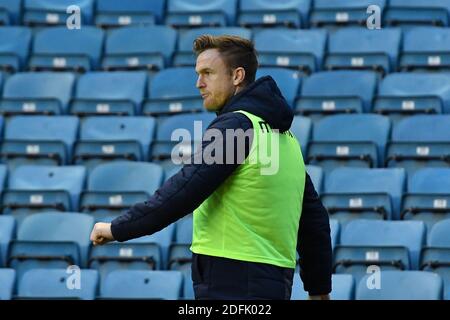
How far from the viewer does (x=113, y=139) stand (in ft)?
28.1

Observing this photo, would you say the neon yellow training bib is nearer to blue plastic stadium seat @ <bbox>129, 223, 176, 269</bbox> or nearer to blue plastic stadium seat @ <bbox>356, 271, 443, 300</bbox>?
blue plastic stadium seat @ <bbox>356, 271, 443, 300</bbox>

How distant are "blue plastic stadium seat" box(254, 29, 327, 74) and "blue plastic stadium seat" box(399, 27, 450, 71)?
63 cm

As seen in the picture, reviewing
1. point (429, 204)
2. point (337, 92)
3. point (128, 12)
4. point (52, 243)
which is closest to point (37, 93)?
point (128, 12)

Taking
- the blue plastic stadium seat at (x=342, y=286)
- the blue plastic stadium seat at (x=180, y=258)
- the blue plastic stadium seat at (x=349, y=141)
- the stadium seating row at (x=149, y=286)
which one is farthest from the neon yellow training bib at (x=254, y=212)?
the blue plastic stadium seat at (x=349, y=141)

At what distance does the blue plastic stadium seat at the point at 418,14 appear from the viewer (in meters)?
9.48

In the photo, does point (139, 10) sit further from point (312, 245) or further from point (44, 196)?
point (312, 245)

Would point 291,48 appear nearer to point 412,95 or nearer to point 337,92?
point 337,92

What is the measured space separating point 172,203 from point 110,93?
17.9 feet

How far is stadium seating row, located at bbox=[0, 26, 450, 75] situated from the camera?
9.12 meters

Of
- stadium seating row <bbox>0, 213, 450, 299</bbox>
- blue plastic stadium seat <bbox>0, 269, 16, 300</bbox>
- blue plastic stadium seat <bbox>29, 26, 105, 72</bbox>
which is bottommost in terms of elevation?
blue plastic stadium seat <bbox>0, 269, 16, 300</bbox>

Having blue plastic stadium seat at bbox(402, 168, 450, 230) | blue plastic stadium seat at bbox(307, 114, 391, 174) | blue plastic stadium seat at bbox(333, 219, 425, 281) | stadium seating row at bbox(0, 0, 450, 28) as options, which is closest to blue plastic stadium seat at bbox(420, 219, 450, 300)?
blue plastic stadium seat at bbox(333, 219, 425, 281)

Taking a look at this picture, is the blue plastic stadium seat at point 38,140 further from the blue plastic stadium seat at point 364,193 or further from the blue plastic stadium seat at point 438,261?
the blue plastic stadium seat at point 438,261

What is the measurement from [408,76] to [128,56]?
2.18 meters

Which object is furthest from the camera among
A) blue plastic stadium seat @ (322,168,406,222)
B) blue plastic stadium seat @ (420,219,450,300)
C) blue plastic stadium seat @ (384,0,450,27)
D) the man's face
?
blue plastic stadium seat @ (384,0,450,27)
